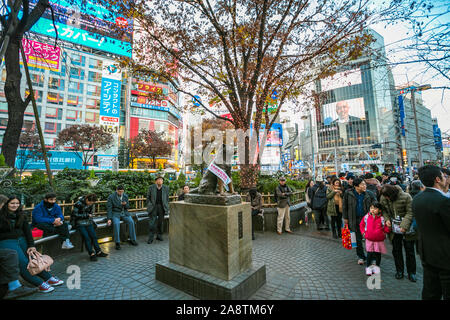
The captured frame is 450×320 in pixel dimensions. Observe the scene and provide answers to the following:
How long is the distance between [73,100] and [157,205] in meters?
45.5

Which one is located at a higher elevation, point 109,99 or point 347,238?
point 109,99

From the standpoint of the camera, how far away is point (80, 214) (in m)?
5.19

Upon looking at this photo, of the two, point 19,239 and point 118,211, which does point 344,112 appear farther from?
point 19,239

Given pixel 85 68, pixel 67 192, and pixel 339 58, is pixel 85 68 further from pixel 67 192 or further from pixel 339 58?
pixel 339 58

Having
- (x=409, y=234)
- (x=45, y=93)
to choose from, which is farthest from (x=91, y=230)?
(x=45, y=93)

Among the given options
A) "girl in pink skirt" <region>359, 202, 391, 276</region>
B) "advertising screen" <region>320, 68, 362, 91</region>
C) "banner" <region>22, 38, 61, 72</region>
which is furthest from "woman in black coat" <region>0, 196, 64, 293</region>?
"advertising screen" <region>320, 68, 362, 91</region>

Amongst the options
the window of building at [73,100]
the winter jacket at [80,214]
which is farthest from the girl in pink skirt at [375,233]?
the window of building at [73,100]

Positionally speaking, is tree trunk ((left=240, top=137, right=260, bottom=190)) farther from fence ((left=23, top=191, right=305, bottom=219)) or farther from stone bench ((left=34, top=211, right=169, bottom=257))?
stone bench ((left=34, top=211, right=169, bottom=257))

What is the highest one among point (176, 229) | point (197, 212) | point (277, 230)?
point (197, 212)

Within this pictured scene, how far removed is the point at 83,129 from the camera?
2683 centimetres

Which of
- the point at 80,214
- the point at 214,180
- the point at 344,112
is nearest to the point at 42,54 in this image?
the point at 80,214

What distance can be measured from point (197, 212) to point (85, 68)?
167 feet
